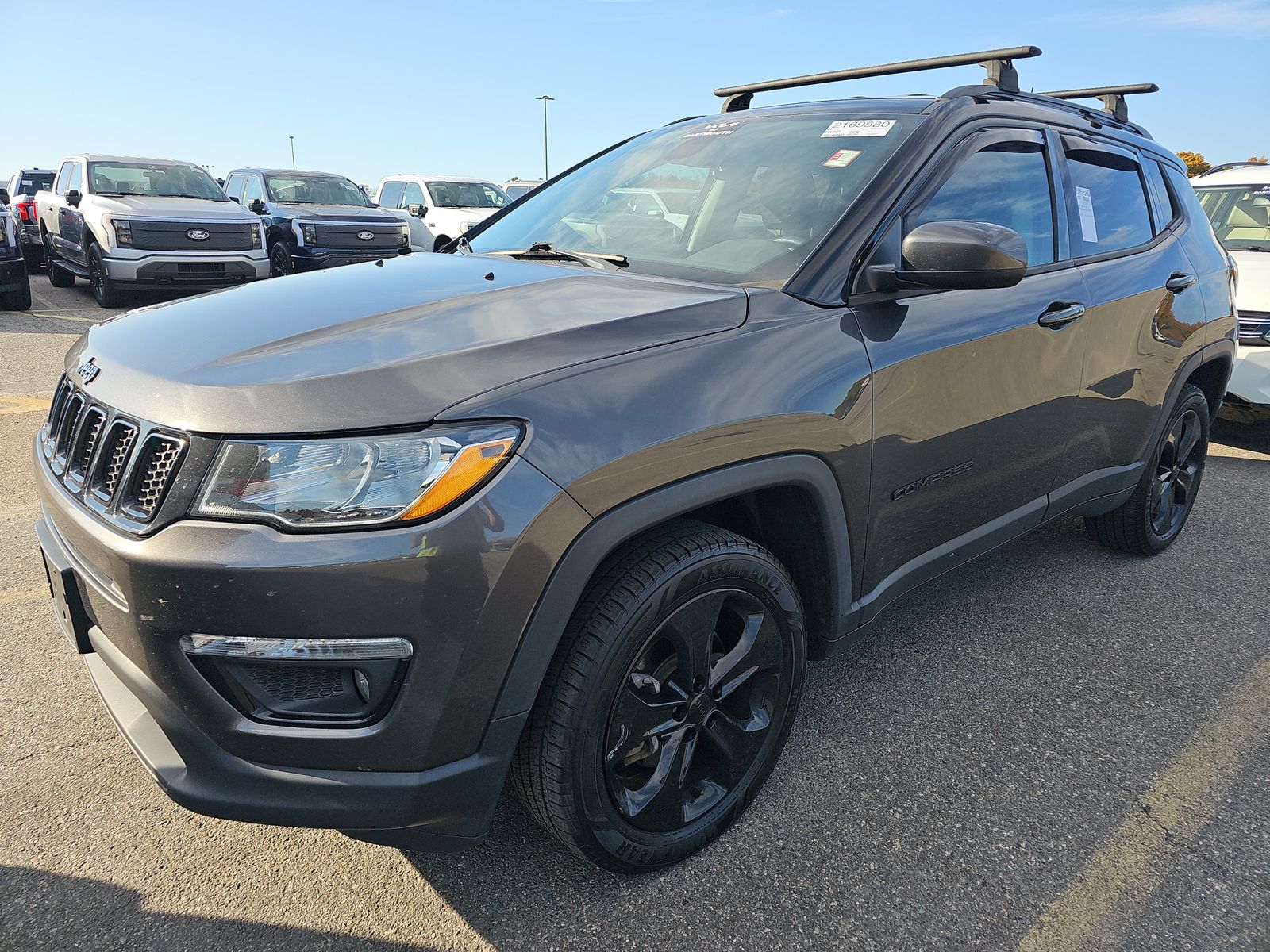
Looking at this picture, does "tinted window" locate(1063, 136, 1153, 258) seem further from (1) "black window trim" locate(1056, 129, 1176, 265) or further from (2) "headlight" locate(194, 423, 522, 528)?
(2) "headlight" locate(194, 423, 522, 528)

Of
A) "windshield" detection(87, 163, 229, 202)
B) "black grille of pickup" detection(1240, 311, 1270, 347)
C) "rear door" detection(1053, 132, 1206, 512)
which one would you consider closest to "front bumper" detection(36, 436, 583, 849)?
"rear door" detection(1053, 132, 1206, 512)

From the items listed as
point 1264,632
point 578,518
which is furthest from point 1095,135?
point 578,518

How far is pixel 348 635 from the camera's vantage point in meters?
1.50

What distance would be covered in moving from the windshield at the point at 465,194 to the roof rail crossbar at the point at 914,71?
1171 centimetres

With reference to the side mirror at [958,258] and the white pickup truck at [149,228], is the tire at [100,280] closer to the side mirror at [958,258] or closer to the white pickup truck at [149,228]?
the white pickup truck at [149,228]

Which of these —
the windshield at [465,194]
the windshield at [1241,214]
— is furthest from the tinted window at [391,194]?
the windshield at [1241,214]

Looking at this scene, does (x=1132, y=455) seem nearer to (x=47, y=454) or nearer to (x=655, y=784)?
(x=655, y=784)

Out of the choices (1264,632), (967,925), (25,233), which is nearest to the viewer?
(967,925)

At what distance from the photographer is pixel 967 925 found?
1.90 m

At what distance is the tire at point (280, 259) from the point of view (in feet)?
43.9

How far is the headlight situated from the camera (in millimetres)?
1514

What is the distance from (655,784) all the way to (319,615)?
0.89 meters

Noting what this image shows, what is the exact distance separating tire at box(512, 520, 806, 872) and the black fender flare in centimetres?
8

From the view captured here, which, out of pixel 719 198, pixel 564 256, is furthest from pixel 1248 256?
pixel 564 256
